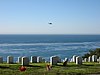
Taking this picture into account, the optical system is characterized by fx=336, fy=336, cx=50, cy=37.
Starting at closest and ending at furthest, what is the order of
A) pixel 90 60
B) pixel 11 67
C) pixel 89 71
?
pixel 89 71 < pixel 11 67 < pixel 90 60

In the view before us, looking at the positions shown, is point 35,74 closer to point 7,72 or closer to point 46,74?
point 46,74

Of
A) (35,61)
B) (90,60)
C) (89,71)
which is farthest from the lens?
(90,60)

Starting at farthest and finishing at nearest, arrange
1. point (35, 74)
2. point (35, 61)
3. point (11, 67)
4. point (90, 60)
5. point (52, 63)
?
point (90, 60) → point (35, 61) → point (52, 63) → point (11, 67) → point (35, 74)

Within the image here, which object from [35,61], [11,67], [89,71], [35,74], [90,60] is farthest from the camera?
[90,60]

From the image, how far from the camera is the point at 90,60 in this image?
108 ft

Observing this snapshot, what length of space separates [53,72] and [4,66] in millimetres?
5214

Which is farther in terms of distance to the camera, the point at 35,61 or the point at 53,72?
the point at 35,61

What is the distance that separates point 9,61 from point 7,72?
6711 mm

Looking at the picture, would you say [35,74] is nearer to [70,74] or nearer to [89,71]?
[70,74]

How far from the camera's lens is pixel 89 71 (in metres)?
23.3

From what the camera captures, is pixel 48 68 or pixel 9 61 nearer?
pixel 48 68

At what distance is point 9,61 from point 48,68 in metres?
6.87

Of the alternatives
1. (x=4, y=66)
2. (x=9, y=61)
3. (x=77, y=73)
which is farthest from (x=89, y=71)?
(x=9, y=61)

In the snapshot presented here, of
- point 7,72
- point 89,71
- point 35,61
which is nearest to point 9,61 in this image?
point 35,61
